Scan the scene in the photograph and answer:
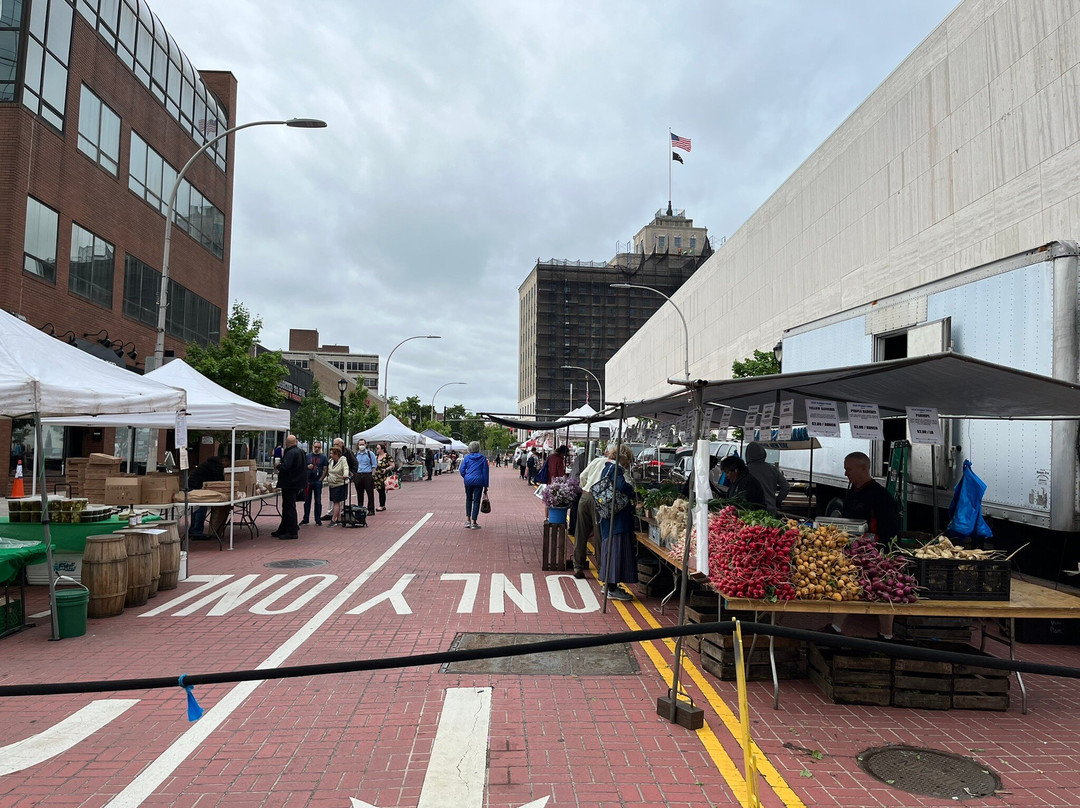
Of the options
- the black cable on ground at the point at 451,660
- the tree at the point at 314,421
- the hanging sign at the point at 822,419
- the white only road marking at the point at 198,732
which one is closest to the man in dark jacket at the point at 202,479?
the white only road marking at the point at 198,732

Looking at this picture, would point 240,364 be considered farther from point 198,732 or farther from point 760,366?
point 760,366

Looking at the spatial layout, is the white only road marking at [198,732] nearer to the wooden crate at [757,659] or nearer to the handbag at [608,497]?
the handbag at [608,497]

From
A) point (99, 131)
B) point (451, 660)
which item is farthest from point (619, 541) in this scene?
point (99, 131)

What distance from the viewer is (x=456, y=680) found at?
20.2 feet

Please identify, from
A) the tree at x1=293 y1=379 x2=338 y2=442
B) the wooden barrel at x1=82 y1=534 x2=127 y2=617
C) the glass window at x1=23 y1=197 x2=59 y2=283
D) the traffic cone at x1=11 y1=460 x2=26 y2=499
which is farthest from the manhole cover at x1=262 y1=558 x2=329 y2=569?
the tree at x1=293 y1=379 x2=338 y2=442

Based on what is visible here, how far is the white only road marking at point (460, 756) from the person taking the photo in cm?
412

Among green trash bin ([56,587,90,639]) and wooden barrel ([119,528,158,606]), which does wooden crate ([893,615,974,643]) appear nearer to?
green trash bin ([56,587,90,639])

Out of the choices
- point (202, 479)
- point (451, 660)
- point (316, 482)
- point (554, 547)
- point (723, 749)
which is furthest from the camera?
point (316, 482)

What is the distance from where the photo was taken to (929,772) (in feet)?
15.0

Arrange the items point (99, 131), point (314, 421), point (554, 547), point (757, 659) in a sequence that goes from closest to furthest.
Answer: point (757, 659) → point (554, 547) → point (99, 131) → point (314, 421)

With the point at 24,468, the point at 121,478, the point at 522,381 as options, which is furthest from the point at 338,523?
the point at 522,381

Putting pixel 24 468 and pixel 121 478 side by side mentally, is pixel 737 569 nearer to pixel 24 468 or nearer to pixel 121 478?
pixel 121 478

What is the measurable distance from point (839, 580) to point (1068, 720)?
1872 mm

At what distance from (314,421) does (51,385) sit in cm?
3403
